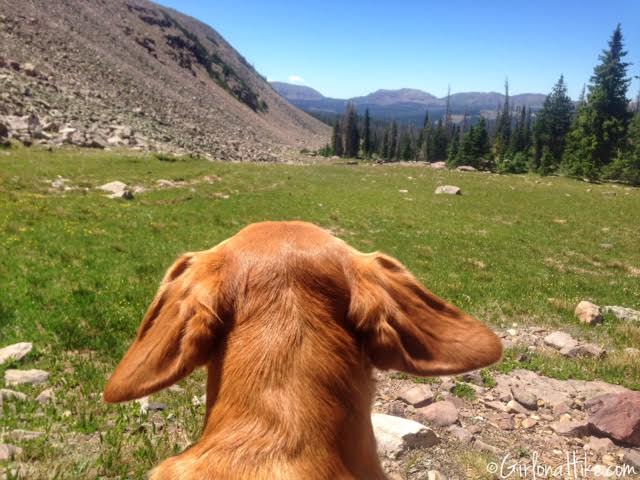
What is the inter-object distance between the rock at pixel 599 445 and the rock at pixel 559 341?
11.8 ft

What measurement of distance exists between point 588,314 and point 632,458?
5.99 m

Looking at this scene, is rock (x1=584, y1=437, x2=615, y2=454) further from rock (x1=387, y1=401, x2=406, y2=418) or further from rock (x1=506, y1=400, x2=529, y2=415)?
rock (x1=387, y1=401, x2=406, y2=418)

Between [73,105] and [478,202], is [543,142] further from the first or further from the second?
[73,105]

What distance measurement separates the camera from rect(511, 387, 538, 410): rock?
21.4ft

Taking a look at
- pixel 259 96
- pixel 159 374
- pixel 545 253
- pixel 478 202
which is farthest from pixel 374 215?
pixel 259 96

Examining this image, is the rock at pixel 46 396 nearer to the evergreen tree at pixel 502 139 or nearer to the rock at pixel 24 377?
the rock at pixel 24 377

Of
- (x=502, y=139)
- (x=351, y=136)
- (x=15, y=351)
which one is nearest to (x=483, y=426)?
(x=15, y=351)

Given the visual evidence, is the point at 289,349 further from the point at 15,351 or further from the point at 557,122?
the point at 557,122

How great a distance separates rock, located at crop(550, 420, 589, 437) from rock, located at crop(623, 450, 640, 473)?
0.50 metres

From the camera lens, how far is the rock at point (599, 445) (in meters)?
5.46

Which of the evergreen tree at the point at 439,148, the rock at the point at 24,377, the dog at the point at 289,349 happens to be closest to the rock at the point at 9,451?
the rock at the point at 24,377

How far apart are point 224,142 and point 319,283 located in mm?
77177

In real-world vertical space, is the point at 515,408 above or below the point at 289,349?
below

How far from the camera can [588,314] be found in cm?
1059
